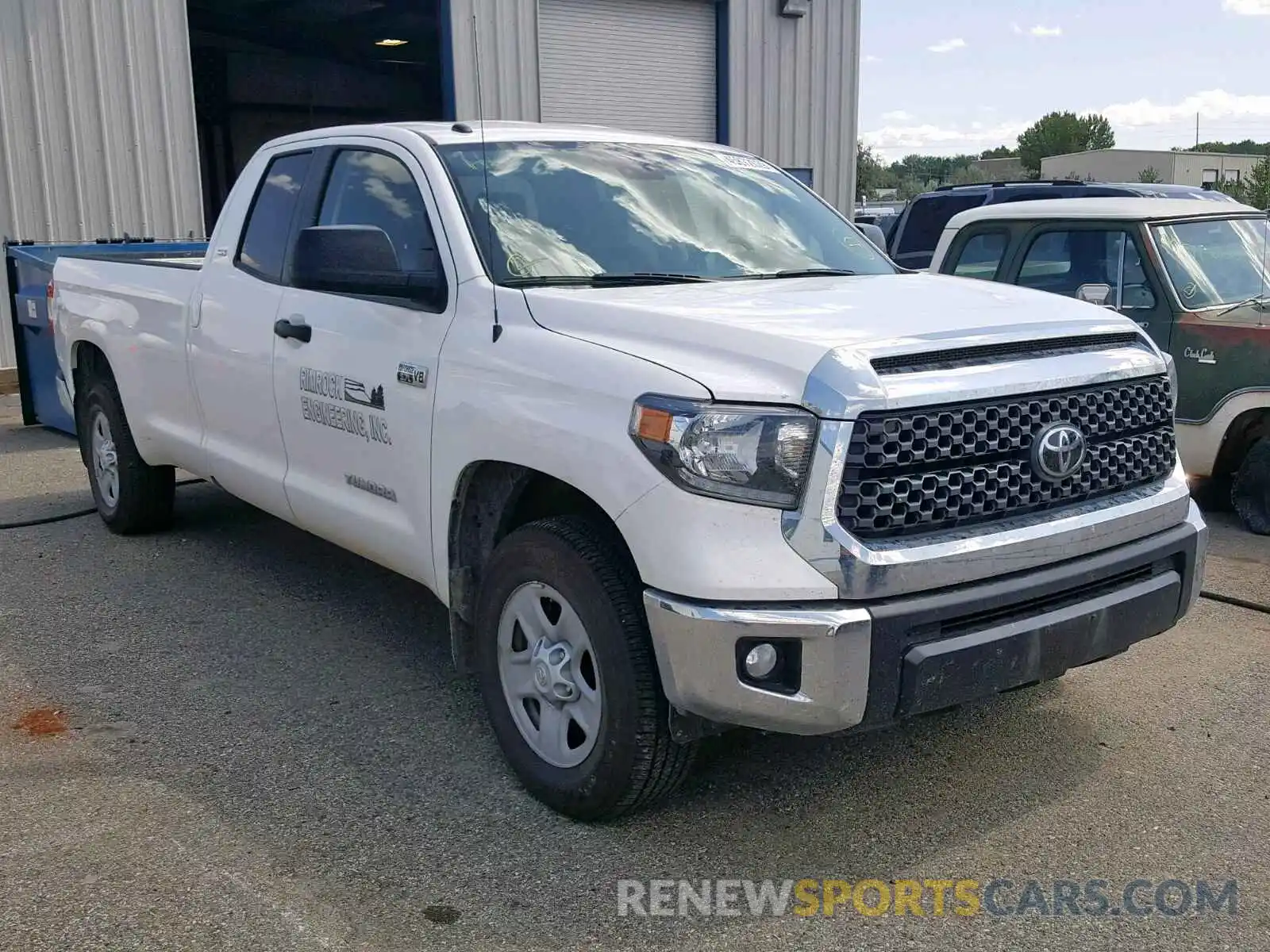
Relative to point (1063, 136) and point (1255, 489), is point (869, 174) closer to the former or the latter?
point (1063, 136)

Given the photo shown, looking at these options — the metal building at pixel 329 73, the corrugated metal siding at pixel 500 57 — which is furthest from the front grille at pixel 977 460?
the corrugated metal siding at pixel 500 57

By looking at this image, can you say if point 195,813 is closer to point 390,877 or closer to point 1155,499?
point 390,877

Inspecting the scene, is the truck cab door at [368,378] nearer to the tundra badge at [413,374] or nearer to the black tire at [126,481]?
the tundra badge at [413,374]

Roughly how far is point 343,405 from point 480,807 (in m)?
1.51

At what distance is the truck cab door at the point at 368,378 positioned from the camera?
13.4 ft

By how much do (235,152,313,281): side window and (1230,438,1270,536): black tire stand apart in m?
5.02

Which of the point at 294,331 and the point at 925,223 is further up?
the point at 925,223

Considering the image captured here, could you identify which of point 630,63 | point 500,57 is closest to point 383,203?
point 500,57

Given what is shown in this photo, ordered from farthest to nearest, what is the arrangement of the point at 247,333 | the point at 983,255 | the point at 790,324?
the point at 983,255, the point at 247,333, the point at 790,324

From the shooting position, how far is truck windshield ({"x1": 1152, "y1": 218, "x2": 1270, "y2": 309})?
701 cm

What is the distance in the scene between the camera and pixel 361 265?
13.2ft

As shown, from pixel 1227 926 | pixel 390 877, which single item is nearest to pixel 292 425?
pixel 390 877

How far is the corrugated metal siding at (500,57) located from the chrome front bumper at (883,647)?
11405mm

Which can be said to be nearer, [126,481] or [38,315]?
[126,481]
